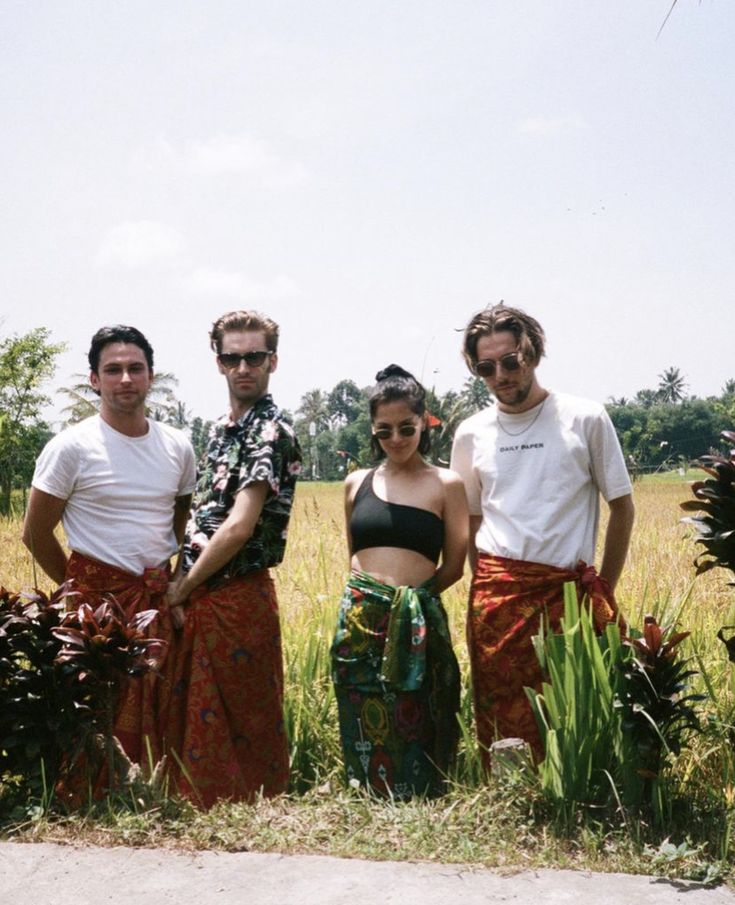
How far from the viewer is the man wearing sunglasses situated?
123 inches

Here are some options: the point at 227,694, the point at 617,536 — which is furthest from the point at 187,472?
the point at 617,536

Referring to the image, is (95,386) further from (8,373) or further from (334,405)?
(334,405)

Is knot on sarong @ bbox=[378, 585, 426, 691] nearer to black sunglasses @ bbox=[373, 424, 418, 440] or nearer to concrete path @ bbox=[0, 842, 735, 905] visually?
black sunglasses @ bbox=[373, 424, 418, 440]

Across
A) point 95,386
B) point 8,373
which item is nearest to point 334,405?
point 8,373

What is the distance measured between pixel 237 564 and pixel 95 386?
84cm

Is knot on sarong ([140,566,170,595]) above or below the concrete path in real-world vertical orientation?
above

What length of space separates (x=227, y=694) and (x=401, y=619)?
0.70 meters

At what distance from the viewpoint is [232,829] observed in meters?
2.87

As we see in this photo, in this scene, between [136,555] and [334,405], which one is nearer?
[136,555]

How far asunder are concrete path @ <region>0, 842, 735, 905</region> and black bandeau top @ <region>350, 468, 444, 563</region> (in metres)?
1.11

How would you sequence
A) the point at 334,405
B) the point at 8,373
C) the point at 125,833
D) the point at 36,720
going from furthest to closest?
the point at 334,405
the point at 8,373
the point at 36,720
the point at 125,833

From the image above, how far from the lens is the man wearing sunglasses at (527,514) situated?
3.12m

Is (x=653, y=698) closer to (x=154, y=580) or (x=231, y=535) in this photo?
(x=231, y=535)

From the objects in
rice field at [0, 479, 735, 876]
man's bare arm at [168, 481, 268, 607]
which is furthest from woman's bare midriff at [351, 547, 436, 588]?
rice field at [0, 479, 735, 876]
